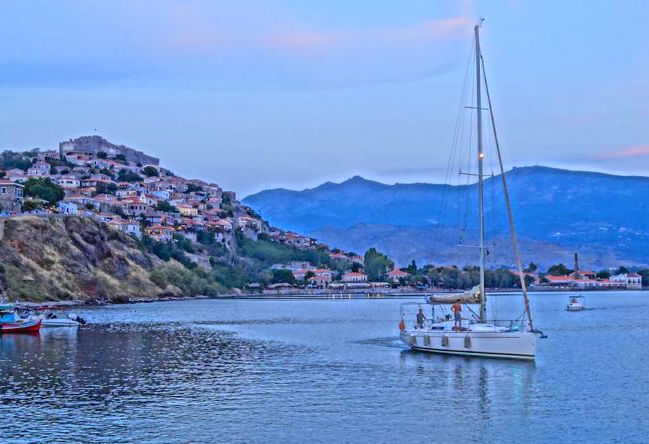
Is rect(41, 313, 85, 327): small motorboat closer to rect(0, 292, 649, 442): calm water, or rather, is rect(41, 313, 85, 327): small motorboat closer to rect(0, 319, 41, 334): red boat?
rect(0, 319, 41, 334): red boat

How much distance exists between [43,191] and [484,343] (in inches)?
5425

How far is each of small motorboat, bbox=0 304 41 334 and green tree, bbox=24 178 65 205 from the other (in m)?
97.0

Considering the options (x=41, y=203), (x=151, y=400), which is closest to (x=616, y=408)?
(x=151, y=400)

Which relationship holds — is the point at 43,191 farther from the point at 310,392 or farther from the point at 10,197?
the point at 310,392

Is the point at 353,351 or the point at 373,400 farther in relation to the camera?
the point at 353,351

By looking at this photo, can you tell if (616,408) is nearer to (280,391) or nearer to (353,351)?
(280,391)

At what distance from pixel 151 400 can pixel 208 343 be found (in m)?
27.7

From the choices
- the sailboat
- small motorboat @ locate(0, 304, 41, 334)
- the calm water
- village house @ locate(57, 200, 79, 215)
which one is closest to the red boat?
small motorboat @ locate(0, 304, 41, 334)

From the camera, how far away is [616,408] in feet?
109

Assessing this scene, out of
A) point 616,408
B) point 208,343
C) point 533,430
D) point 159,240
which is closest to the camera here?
point 533,430

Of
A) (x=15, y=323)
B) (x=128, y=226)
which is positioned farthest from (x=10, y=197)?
(x=15, y=323)

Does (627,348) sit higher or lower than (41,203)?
lower

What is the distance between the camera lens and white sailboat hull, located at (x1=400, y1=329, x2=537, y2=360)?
148 feet

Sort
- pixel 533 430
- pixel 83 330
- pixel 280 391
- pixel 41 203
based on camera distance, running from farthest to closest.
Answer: pixel 41 203
pixel 83 330
pixel 280 391
pixel 533 430
